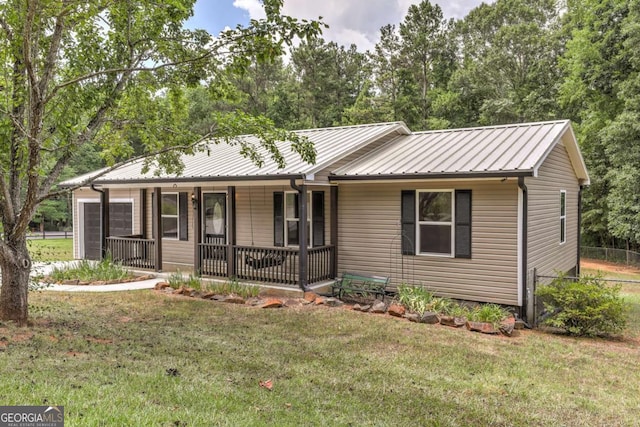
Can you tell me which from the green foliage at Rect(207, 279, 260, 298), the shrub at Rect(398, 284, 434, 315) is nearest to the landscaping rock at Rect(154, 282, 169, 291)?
the green foliage at Rect(207, 279, 260, 298)

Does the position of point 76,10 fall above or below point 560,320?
above

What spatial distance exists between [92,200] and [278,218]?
8.20 meters

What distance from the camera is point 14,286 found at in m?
6.47

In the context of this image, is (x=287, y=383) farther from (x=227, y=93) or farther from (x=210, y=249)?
(x=210, y=249)

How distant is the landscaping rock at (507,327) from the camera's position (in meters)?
7.60

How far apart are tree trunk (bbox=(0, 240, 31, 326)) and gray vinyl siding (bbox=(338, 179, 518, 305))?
625 centimetres

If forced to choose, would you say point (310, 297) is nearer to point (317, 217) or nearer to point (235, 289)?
point (235, 289)

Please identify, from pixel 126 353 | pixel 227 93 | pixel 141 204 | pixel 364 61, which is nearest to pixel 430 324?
pixel 126 353

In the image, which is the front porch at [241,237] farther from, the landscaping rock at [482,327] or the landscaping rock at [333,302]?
the landscaping rock at [482,327]

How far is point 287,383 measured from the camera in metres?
4.86

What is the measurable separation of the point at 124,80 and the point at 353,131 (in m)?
7.20

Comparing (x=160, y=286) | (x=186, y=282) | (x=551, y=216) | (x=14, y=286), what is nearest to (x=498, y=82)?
(x=551, y=216)

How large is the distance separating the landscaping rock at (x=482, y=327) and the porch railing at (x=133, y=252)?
27.8 ft

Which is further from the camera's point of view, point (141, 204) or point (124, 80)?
point (141, 204)
